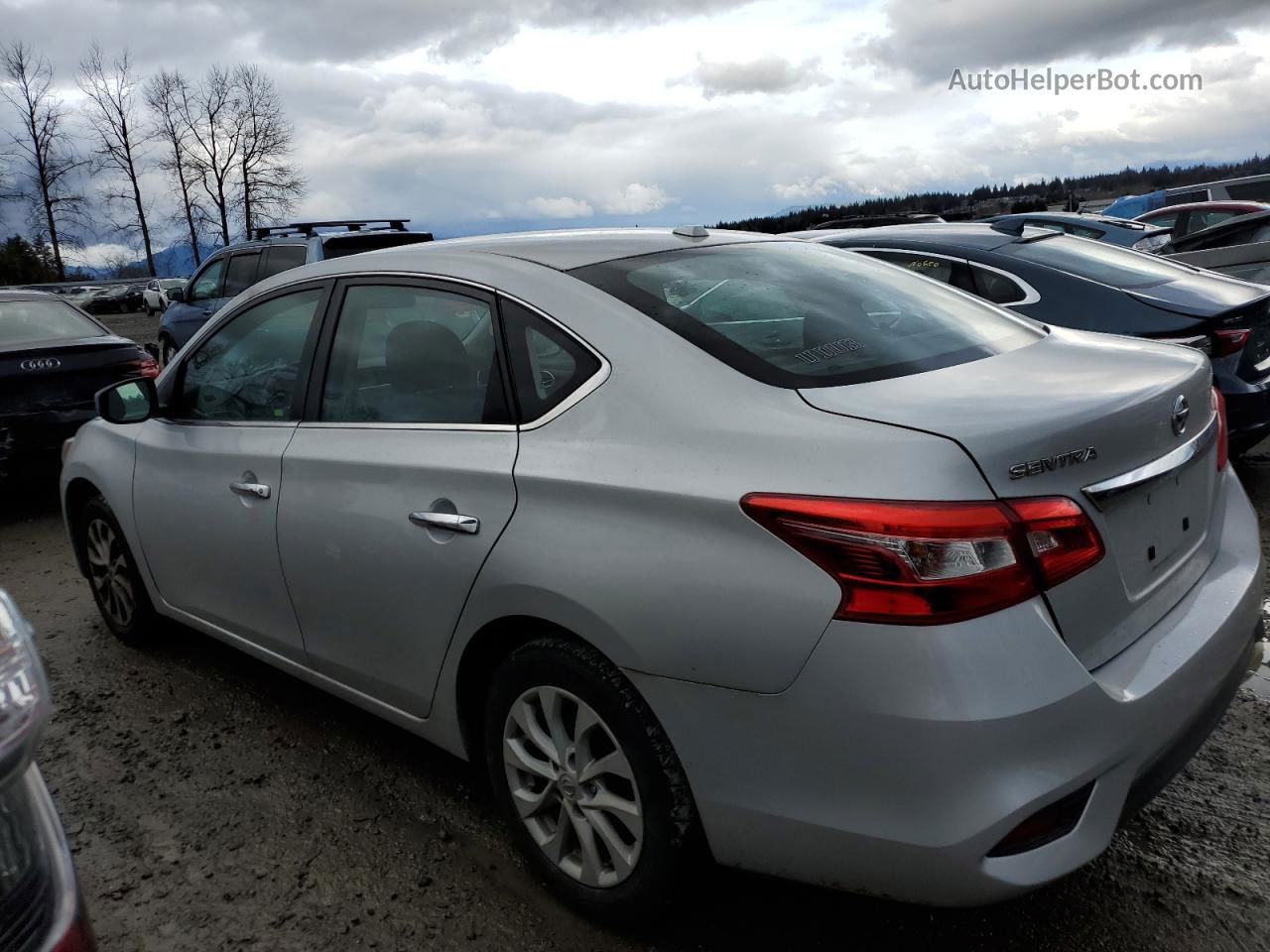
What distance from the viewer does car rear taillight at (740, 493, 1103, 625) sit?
1.77m

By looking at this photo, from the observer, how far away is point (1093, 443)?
199 cm

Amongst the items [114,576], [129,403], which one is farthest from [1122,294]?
[114,576]

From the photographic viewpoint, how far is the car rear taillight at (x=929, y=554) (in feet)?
5.81

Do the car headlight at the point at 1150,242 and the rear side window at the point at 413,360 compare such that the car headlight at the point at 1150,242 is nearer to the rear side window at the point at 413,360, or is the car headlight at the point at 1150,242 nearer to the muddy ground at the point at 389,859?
the muddy ground at the point at 389,859

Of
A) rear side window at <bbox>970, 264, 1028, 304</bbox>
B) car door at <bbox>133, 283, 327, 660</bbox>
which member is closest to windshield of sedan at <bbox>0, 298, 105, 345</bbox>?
car door at <bbox>133, 283, 327, 660</bbox>

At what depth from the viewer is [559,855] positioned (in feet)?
8.03

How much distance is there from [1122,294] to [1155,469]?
A: 3311mm

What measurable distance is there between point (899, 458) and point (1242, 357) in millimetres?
4084

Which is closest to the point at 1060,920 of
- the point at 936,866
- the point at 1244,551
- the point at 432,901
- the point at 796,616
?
the point at 936,866

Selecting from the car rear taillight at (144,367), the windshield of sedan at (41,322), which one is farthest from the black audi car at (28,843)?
the windshield of sedan at (41,322)

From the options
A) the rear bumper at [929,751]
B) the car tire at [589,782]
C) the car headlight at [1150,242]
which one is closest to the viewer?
the rear bumper at [929,751]

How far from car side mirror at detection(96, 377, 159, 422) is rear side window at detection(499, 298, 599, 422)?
187 cm

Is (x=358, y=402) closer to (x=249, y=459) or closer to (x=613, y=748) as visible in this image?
(x=249, y=459)

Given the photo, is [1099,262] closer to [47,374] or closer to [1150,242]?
[47,374]
